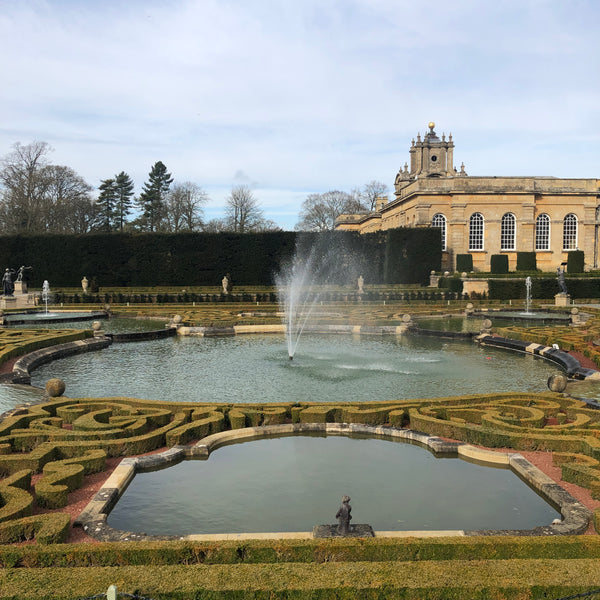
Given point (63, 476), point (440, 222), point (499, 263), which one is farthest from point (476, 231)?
point (63, 476)

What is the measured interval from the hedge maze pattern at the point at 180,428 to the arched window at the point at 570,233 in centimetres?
4569

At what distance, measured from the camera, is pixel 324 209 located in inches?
3393

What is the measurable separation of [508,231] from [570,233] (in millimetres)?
5981

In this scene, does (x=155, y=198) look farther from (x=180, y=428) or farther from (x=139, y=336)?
(x=180, y=428)

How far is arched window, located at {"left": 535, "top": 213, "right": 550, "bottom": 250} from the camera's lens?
167ft

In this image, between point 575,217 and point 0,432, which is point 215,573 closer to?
point 0,432

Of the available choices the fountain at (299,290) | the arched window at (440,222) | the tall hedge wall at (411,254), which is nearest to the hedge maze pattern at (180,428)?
the fountain at (299,290)

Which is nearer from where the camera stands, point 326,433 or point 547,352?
point 326,433

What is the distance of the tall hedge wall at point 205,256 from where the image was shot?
42.4m

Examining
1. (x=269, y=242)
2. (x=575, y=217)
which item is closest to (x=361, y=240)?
(x=269, y=242)

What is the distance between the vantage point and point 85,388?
13.1 metres

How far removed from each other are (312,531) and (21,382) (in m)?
10.1

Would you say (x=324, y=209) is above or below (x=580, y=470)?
above

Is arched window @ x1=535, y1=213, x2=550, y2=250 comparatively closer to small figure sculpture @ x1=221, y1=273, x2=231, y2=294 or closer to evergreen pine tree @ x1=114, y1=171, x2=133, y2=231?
small figure sculpture @ x1=221, y1=273, x2=231, y2=294
